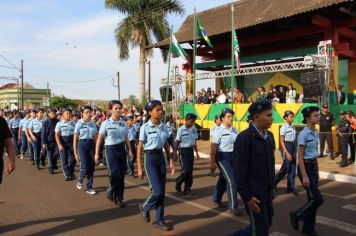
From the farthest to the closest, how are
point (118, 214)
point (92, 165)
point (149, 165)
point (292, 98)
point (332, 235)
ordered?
point (292, 98) → point (92, 165) → point (118, 214) → point (149, 165) → point (332, 235)

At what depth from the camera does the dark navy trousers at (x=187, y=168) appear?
27.4 ft

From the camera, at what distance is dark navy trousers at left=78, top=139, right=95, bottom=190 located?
8.48 m

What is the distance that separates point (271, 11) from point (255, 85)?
6.05 m

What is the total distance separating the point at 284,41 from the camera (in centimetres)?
2153

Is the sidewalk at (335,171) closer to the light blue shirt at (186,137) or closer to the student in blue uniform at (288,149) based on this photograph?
the student in blue uniform at (288,149)

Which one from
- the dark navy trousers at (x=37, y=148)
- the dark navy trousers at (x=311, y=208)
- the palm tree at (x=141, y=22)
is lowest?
the dark navy trousers at (x=311, y=208)

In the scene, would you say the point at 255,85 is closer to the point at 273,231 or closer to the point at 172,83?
the point at 172,83

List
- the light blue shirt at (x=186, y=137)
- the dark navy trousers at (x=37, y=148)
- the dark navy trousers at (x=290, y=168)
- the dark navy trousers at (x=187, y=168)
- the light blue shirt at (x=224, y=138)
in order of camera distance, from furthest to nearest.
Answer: the dark navy trousers at (x=37, y=148)
the light blue shirt at (x=186, y=137)
the dark navy trousers at (x=290, y=168)
the dark navy trousers at (x=187, y=168)
the light blue shirt at (x=224, y=138)

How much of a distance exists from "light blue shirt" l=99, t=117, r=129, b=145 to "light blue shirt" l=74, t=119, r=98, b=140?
134 centimetres

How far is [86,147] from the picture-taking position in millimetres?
8586

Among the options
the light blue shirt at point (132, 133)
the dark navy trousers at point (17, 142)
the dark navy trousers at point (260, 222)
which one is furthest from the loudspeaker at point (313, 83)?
the dark navy trousers at point (260, 222)

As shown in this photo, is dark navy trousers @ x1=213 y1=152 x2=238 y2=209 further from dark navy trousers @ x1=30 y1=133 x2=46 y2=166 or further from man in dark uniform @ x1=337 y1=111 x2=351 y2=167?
dark navy trousers @ x1=30 y1=133 x2=46 y2=166

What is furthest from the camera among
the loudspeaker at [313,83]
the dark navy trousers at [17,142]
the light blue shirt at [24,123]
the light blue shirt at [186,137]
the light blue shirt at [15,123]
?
the light blue shirt at [15,123]

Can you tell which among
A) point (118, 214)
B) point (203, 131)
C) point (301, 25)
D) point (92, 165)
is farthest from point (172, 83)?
point (118, 214)
